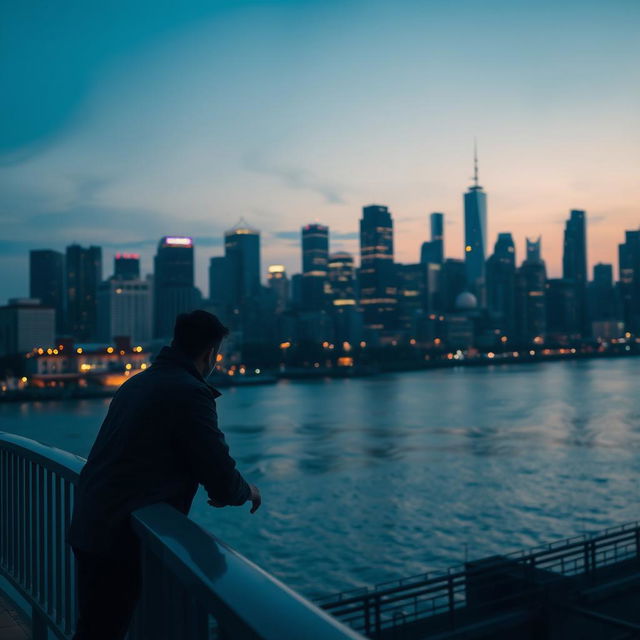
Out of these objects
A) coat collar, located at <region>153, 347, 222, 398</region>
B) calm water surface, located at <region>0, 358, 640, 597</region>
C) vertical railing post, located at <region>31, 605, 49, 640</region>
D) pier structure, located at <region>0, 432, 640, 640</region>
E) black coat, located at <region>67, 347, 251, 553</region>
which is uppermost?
coat collar, located at <region>153, 347, 222, 398</region>

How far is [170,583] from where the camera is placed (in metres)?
1.81

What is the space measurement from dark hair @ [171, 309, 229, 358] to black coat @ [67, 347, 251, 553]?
12 cm

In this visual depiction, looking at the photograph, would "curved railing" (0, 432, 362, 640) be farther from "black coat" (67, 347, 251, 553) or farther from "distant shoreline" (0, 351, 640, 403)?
"distant shoreline" (0, 351, 640, 403)

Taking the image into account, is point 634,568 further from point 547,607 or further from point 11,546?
point 11,546

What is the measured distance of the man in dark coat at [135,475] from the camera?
2014mm

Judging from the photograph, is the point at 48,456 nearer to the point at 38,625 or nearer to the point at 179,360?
the point at 38,625

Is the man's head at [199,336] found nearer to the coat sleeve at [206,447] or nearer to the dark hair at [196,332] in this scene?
the dark hair at [196,332]

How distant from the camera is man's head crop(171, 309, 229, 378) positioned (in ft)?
7.40

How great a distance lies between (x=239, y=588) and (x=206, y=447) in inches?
27.1

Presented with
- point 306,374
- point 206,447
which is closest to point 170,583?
point 206,447

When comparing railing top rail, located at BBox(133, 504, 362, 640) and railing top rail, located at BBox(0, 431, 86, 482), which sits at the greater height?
railing top rail, located at BBox(133, 504, 362, 640)

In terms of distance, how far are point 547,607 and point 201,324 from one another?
1341 cm

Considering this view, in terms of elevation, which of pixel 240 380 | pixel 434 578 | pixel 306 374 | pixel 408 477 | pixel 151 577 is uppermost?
pixel 151 577

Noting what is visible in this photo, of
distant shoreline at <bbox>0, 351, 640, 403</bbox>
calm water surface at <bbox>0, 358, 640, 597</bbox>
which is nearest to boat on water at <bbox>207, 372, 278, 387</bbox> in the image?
distant shoreline at <bbox>0, 351, 640, 403</bbox>
